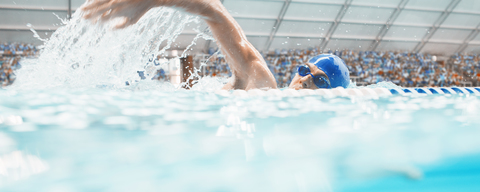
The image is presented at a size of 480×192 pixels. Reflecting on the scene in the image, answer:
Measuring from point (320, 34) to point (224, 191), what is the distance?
10.2 meters

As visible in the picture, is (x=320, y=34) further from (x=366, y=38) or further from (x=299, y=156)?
(x=299, y=156)

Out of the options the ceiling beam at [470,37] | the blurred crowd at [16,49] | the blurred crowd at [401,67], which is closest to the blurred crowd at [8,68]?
the blurred crowd at [16,49]

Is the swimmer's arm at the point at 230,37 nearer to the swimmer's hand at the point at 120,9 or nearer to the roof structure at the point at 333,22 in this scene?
the swimmer's hand at the point at 120,9

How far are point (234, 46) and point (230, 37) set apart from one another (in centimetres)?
7

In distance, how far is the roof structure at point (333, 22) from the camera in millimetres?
8359

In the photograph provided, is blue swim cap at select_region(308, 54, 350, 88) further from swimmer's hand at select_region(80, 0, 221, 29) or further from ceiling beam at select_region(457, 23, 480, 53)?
ceiling beam at select_region(457, 23, 480, 53)

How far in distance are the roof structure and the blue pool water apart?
787cm

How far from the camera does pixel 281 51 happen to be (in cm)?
1105

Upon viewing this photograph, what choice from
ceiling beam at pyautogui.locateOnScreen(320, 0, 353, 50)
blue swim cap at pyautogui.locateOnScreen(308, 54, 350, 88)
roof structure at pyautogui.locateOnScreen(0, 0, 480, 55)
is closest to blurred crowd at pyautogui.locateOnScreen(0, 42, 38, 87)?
roof structure at pyautogui.locateOnScreen(0, 0, 480, 55)

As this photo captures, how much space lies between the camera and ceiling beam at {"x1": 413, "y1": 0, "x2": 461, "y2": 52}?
10266 mm

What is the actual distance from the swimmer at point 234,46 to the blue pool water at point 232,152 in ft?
1.79

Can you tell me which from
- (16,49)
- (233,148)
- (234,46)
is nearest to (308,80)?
(234,46)

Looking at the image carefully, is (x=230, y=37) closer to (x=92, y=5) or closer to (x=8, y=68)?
(x=92, y=5)

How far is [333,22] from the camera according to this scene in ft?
32.7
